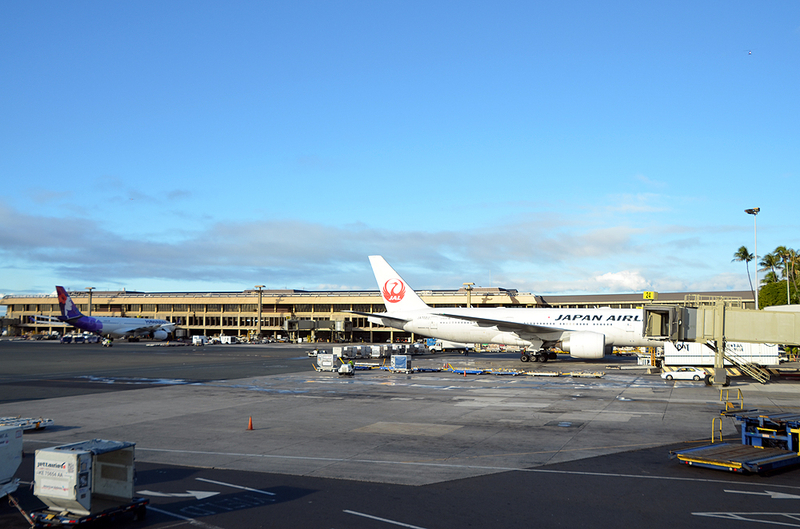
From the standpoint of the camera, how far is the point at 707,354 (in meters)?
41.6

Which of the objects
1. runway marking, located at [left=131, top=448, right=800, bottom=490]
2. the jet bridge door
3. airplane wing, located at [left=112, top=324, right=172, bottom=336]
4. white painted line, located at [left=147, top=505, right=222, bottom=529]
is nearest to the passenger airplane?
the jet bridge door

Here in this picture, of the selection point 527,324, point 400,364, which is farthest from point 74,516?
point 527,324

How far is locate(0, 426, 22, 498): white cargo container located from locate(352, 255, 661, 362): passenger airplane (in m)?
41.7

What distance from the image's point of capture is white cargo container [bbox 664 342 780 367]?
41.8 m

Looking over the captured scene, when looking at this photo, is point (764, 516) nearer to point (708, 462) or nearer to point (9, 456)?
point (708, 462)

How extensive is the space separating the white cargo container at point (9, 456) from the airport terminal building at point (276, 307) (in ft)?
369

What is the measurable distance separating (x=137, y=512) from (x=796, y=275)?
120m

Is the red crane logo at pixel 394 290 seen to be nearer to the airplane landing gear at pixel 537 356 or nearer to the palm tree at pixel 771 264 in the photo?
the airplane landing gear at pixel 537 356

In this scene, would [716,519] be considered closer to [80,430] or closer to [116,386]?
[80,430]

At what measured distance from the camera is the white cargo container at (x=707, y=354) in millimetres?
41781

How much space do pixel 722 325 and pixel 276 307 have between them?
141 meters

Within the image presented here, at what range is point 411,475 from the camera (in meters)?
13.8

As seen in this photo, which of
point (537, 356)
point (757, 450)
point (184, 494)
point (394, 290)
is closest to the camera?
point (184, 494)

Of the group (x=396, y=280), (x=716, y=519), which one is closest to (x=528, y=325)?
(x=396, y=280)
